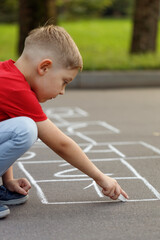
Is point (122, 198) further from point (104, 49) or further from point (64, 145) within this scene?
point (104, 49)

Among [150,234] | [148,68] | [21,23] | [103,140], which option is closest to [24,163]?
[103,140]

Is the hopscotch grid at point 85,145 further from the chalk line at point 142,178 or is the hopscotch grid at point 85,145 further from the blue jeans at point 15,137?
the blue jeans at point 15,137

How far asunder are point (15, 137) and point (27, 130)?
0.08 meters

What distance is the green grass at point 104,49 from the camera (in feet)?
29.3

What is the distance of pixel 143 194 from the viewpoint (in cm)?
326

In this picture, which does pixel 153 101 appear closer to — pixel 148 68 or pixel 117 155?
pixel 148 68

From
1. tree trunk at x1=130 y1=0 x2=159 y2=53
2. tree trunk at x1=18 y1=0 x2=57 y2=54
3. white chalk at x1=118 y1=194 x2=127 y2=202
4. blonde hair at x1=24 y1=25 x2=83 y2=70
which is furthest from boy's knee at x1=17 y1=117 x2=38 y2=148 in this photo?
tree trunk at x1=130 y1=0 x2=159 y2=53

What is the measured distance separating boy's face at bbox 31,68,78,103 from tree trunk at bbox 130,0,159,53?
26.2 feet

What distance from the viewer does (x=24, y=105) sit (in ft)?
9.00

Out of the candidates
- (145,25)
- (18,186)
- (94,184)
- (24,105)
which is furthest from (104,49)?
(24,105)

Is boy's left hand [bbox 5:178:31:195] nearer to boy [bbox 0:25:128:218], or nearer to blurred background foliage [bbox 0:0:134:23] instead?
boy [bbox 0:25:128:218]

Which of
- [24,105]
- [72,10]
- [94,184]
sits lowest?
[72,10]

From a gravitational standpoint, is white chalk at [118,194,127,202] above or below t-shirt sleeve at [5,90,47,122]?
below

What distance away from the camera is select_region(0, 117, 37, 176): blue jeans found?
2.74 metres
